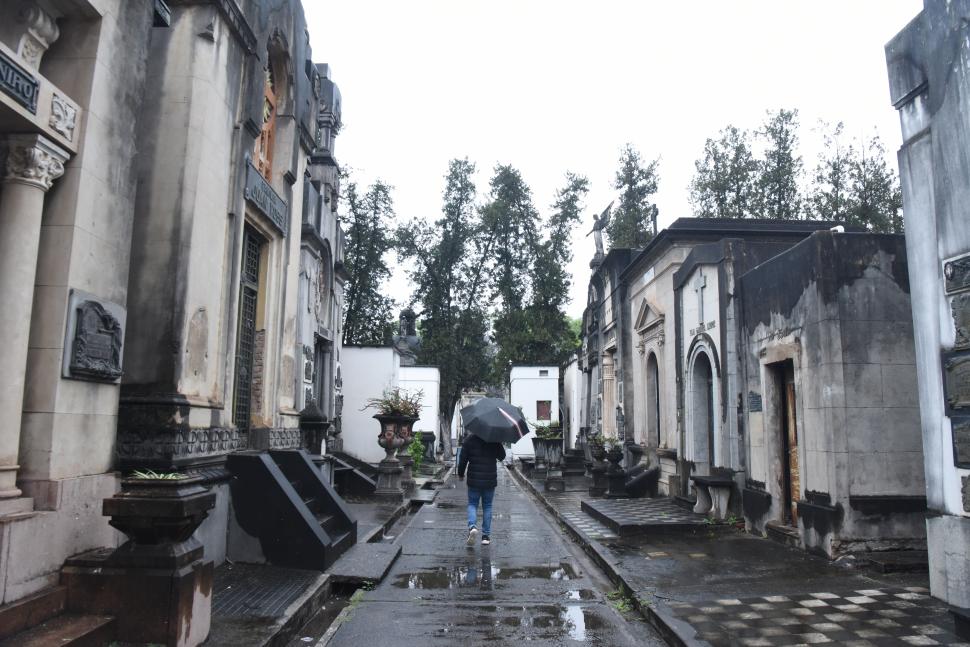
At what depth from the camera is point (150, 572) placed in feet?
14.2

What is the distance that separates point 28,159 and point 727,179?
101 ft

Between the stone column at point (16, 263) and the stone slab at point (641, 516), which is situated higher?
the stone column at point (16, 263)

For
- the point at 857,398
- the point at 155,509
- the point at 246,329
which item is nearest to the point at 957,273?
the point at 857,398

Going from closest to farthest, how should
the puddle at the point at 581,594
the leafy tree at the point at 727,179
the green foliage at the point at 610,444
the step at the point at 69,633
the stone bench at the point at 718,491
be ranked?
the step at the point at 69,633 → the puddle at the point at 581,594 → the stone bench at the point at 718,491 → the green foliage at the point at 610,444 → the leafy tree at the point at 727,179

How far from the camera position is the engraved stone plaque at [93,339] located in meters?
4.88

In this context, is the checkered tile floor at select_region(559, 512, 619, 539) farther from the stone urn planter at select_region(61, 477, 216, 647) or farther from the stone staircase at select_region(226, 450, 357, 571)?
the stone urn planter at select_region(61, 477, 216, 647)

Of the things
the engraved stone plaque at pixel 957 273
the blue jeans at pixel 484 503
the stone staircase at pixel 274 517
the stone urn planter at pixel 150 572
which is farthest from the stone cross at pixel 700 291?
the stone urn planter at pixel 150 572

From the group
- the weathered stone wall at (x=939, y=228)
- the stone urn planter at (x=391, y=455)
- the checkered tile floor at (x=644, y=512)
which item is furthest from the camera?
the stone urn planter at (x=391, y=455)

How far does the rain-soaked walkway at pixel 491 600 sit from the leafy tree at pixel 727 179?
2512cm

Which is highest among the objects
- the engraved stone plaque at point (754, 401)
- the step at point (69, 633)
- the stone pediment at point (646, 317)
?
the stone pediment at point (646, 317)

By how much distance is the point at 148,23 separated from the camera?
5855 millimetres

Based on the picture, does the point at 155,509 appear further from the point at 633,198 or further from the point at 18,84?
the point at 633,198

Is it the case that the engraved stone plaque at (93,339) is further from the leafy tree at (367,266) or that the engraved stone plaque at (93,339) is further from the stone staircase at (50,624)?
the leafy tree at (367,266)

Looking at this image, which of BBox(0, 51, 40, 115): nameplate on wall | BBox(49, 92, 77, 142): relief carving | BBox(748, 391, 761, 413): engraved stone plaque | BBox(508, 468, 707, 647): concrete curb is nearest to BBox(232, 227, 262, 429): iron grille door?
BBox(49, 92, 77, 142): relief carving
